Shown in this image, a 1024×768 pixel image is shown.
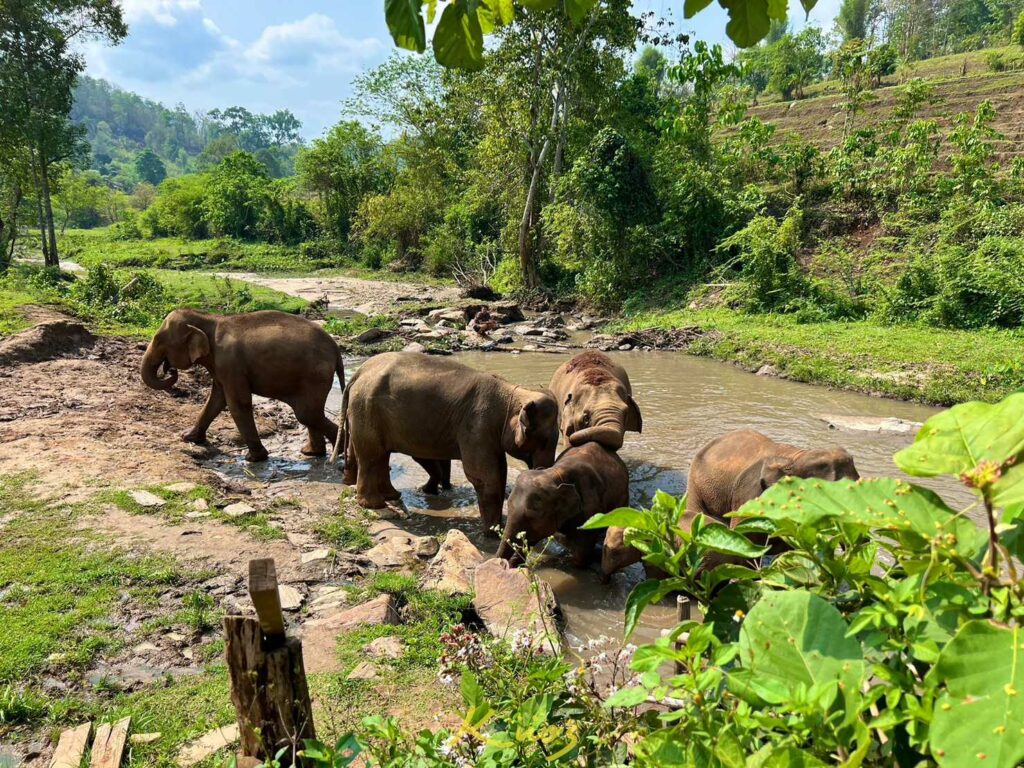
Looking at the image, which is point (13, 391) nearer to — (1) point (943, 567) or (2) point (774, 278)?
(1) point (943, 567)

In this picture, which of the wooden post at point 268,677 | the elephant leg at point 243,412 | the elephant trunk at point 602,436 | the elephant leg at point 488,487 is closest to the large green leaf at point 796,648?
the wooden post at point 268,677

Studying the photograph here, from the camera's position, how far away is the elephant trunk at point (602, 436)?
7.28 m

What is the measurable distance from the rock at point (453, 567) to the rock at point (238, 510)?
6.55 feet

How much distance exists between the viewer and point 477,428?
7.52 meters

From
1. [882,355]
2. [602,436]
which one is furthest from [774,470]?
[882,355]

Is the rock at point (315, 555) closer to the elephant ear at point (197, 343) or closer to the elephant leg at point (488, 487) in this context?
the elephant leg at point (488, 487)

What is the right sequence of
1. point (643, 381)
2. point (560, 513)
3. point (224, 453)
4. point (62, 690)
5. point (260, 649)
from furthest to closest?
1. point (643, 381)
2. point (224, 453)
3. point (560, 513)
4. point (62, 690)
5. point (260, 649)

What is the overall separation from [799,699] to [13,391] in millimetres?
12000

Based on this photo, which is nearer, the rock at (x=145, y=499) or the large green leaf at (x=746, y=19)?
the large green leaf at (x=746, y=19)

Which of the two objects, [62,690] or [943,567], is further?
[62,690]

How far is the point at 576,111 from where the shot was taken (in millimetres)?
25281

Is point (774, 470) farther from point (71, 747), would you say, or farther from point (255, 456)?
point (255, 456)

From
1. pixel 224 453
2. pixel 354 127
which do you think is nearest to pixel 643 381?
pixel 224 453

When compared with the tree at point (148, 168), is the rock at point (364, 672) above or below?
below
